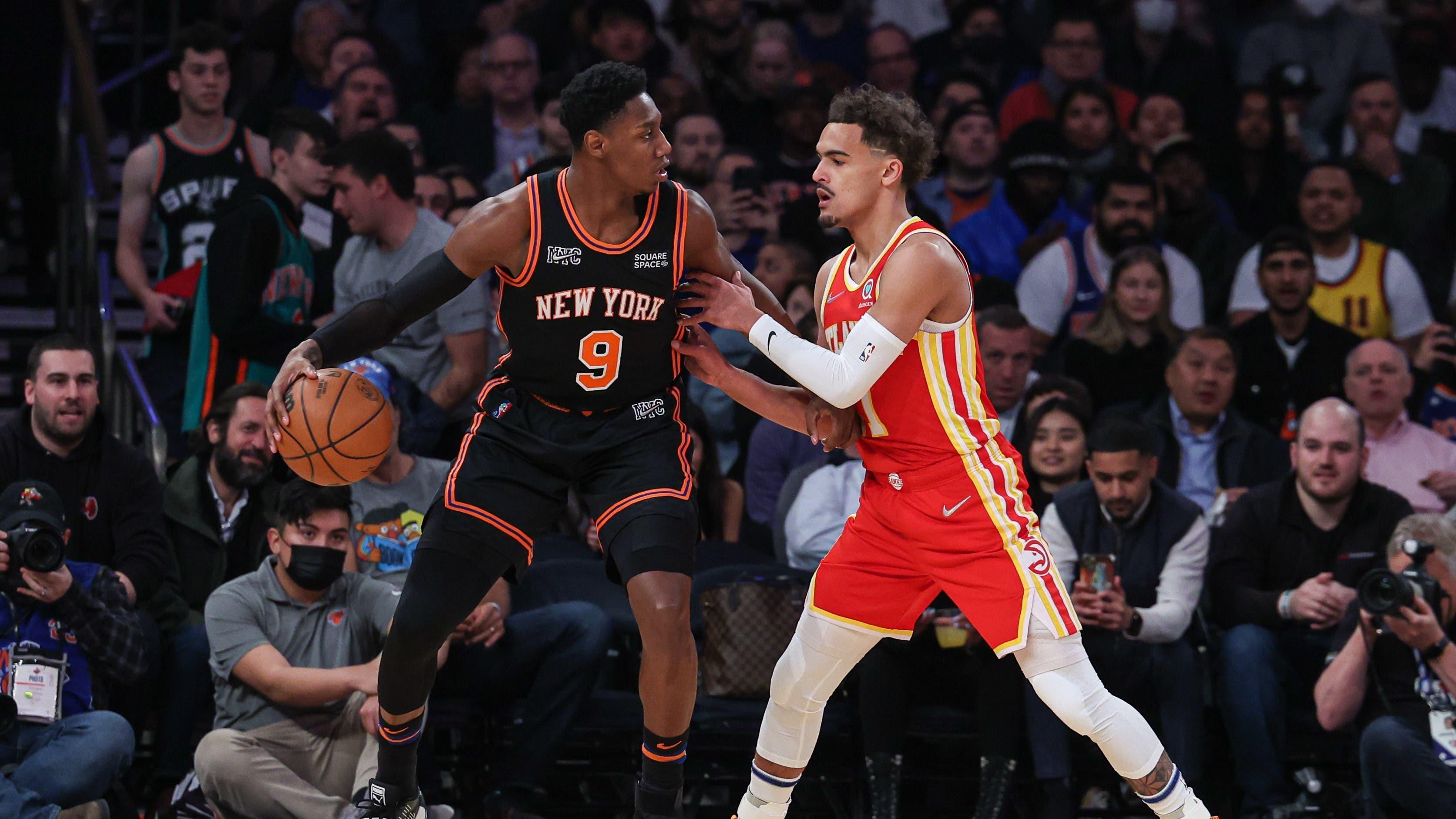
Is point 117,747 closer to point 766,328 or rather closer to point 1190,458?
point 766,328

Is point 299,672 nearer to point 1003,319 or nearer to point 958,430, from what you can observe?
point 958,430

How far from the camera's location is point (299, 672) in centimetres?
592

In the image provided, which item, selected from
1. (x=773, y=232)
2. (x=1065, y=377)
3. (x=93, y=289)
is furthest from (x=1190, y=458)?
(x=93, y=289)

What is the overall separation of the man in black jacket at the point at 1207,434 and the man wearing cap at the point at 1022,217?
54.0 inches

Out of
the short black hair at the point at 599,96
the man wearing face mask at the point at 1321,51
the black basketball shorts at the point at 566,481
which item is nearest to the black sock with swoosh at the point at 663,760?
the black basketball shorts at the point at 566,481

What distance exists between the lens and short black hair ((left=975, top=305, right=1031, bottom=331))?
761 cm

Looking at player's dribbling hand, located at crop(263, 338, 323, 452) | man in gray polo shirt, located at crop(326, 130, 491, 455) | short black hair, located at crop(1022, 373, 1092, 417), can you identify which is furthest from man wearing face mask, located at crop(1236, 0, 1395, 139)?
player's dribbling hand, located at crop(263, 338, 323, 452)

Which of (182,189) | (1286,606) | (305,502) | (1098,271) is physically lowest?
(1286,606)

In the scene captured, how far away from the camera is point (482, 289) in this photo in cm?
757

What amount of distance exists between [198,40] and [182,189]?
2.59 feet

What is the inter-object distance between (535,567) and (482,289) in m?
1.40

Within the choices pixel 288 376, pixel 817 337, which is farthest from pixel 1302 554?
pixel 288 376

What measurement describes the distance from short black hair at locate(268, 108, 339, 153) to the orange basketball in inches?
138

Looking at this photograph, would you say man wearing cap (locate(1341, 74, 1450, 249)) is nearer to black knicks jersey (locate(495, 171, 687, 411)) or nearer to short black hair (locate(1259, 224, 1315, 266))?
short black hair (locate(1259, 224, 1315, 266))
